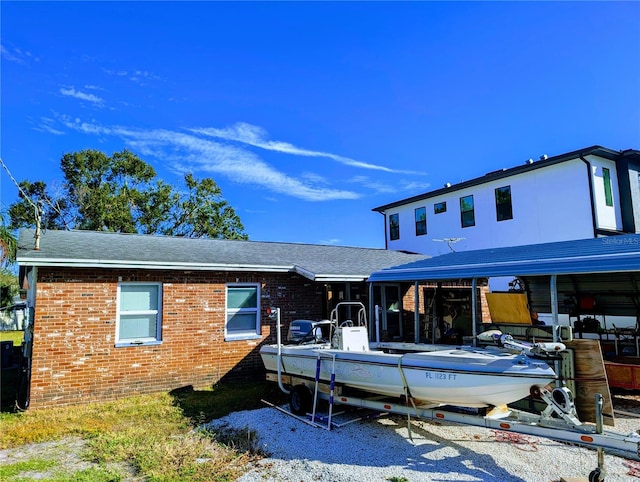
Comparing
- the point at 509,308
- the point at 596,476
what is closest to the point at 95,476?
the point at 596,476

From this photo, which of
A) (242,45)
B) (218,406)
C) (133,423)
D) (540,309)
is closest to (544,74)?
(540,309)

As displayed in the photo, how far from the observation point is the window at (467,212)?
21.1m

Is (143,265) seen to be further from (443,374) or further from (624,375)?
(624,375)

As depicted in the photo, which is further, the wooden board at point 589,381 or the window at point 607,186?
the window at point 607,186

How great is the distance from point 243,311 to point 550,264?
6878 mm

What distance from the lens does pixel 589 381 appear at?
4953mm

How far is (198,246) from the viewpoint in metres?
11.5

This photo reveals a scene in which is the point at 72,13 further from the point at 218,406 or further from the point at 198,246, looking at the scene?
the point at 218,406

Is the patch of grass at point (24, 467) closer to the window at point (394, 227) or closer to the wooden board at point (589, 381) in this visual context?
the wooden board at point (589, 381)

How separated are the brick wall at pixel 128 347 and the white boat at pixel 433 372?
3.23 meters

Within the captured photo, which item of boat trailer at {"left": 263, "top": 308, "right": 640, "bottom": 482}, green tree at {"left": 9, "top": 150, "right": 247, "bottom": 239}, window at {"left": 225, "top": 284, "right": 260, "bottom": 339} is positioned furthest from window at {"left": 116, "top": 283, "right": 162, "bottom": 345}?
green tree at {"left": 9, "top": 150, "right": 247, "bottom": 239}

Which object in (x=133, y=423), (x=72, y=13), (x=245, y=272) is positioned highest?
(x=72, y=13)

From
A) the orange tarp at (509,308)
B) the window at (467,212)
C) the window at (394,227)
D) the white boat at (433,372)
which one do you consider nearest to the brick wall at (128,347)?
the white boat at (433,372)

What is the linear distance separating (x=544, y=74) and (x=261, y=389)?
9902mm
